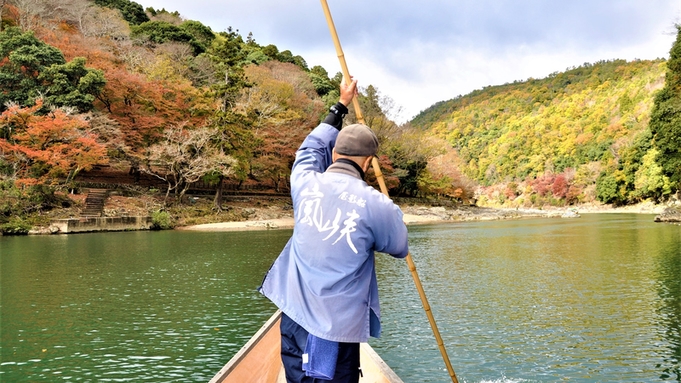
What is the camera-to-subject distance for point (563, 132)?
70.9 meters

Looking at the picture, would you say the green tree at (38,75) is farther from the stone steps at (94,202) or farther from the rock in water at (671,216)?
the rock in water at (671,216)

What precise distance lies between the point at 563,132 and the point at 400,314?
71.1 metres

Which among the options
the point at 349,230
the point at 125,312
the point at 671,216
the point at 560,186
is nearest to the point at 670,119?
the point at 671,216

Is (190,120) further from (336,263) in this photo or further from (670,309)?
(336,263)

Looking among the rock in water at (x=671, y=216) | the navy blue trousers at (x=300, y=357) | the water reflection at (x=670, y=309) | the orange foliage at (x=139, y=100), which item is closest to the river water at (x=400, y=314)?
the water reflection at (x=670, y=309)

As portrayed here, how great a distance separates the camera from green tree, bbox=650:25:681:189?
81.8ft

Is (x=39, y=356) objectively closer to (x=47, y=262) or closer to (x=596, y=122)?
(x=47, y=262)

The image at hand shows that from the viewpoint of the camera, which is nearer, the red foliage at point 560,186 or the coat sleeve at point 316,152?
the coat sleeve at point 316,152

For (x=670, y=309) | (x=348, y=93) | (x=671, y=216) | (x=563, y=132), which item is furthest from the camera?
(x=563, y=132)

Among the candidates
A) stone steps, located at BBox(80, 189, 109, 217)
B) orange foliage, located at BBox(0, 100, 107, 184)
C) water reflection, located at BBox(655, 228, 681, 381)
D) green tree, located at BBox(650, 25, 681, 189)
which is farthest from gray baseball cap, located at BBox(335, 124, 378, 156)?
green tree, located at BBox(650, 25, 681, 189)

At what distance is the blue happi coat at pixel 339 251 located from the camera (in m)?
1.92

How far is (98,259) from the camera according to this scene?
1334 cm

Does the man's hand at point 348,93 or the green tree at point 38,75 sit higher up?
the green tree at point 38,75

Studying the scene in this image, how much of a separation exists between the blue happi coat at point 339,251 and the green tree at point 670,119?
28.4 metres
